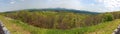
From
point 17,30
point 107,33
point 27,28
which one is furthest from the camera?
point 27,28

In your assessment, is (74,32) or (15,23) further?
(15,23)

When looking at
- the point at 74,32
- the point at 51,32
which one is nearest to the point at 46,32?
the point at 51,32

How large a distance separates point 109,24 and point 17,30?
39.4 ft

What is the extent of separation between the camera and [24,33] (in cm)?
4041

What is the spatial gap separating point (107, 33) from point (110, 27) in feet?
10.6

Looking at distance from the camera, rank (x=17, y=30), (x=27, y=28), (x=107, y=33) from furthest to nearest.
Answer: (x=27, y=28)
(x=17, y=30)
(x=107, y=33)

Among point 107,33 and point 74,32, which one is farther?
point 74,32

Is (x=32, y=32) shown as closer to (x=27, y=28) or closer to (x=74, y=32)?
(x=27, y=28)

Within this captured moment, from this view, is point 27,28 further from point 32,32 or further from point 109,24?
point 109,24

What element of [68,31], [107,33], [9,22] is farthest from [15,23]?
[107,33]

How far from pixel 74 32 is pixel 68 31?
1.01 metres

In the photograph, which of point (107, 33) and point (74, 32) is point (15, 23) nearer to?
point (74, 32)

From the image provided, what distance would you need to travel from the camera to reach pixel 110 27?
136 ft

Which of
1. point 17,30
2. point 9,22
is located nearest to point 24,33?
point 17,30
